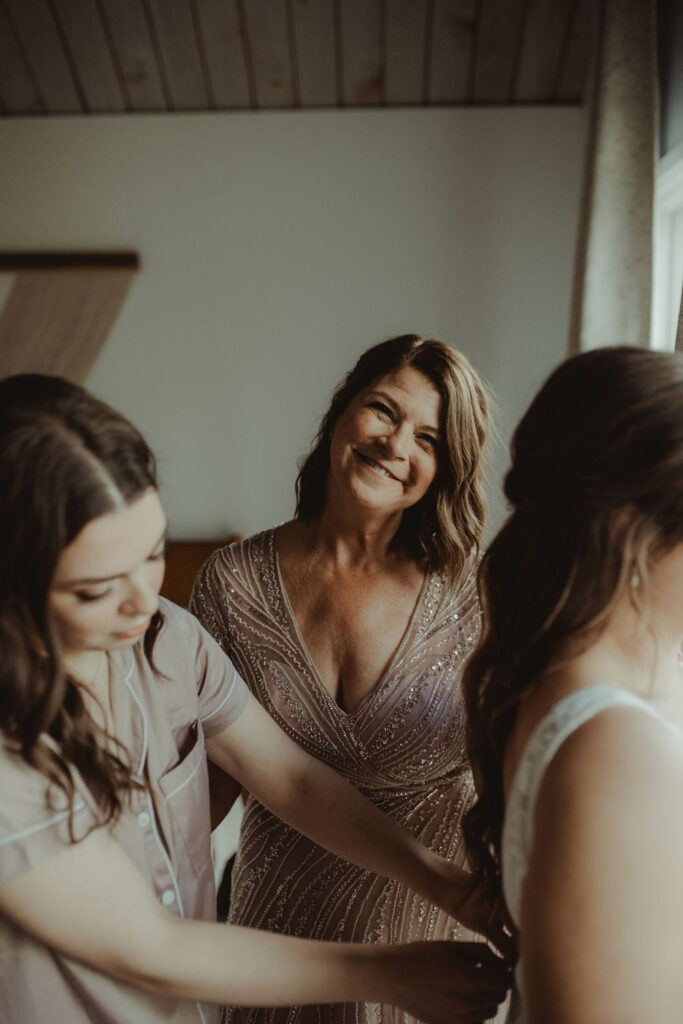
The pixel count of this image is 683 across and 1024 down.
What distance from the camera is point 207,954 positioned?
792mm

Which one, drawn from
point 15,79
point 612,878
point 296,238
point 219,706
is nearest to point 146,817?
point 219,706

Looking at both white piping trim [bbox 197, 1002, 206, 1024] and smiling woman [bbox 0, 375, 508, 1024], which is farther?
white piping trim [bbox 197, 1002, 206, 1024]

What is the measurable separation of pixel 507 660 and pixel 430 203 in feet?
7.47

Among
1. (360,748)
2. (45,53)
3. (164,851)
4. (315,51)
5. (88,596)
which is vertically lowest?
(360,748)

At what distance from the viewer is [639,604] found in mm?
708

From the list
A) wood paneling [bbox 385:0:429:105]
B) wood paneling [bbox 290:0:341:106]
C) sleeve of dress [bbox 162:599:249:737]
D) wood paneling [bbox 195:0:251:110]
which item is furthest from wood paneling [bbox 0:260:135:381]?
sleeve of dress [bbox 162:599:249:737]

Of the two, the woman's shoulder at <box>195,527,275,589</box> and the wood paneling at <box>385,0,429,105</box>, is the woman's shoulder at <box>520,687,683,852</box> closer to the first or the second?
the woman's shoulder at <box>195,527,275,589</box>

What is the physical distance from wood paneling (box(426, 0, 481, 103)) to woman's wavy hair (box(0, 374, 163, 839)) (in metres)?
2.19

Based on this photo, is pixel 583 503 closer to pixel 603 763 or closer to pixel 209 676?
pixel 603 763

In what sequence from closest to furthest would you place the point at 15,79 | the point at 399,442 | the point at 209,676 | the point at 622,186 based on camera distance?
the point at 209,676
the point at 399,442
the point at 622,186
the point at 15,79

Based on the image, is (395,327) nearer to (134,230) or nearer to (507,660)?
(134,230)

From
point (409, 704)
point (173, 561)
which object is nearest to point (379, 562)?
point (409, 704)

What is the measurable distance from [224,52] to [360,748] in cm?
224

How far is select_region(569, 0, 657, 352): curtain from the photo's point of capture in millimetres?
1914
